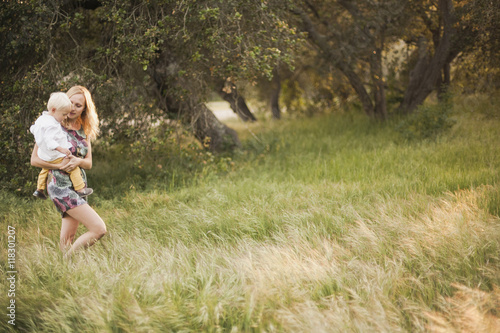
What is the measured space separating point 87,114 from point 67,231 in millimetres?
1208

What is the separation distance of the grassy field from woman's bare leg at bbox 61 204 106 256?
20cm

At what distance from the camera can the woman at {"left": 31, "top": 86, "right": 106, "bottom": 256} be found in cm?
353

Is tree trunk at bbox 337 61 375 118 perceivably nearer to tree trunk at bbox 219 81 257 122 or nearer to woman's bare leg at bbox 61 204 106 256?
tree trunk at bbox 219 81 257 122

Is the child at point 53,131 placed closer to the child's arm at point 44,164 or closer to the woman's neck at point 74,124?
the child's arm at point 44,164

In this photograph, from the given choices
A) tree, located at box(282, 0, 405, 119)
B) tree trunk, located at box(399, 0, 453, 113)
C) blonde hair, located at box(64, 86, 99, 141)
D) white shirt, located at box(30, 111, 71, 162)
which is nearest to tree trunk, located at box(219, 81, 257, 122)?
tree, located at box(282, 0, 405, 119)

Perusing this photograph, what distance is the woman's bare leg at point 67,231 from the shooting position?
3723 millimetres

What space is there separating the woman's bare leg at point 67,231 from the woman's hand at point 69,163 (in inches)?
20.4

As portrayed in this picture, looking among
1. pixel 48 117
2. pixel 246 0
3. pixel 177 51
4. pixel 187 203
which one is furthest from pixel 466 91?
pixel 48 117

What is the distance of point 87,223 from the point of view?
11.8 feet

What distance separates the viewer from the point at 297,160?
7648 mm

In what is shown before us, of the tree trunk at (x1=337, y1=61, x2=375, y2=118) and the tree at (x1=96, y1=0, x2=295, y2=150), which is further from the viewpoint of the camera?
the tree trunk at (x1=337, y1=61, x2=375, y2=118)

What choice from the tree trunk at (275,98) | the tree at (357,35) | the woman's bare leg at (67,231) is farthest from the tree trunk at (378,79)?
the woman's bare leg at (67,231)

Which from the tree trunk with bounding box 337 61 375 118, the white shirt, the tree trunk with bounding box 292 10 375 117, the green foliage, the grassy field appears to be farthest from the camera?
the tree trunk with bounding box 337 61 375 118

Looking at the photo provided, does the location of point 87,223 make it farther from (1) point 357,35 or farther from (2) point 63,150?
(1) point 357,35
